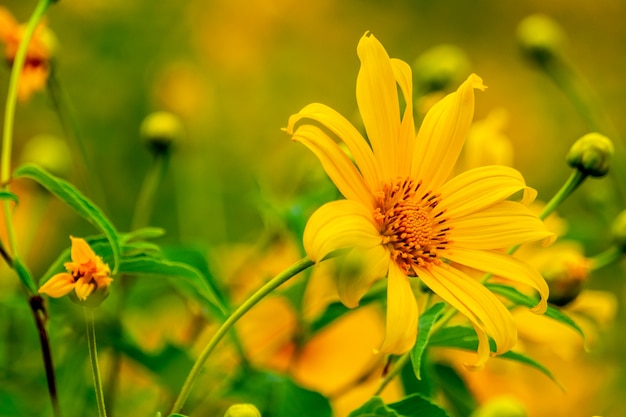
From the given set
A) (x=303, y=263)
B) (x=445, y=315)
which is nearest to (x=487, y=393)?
(x=445, y=315)

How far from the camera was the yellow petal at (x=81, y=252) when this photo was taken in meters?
0.46

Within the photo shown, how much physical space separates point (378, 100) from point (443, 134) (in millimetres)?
44

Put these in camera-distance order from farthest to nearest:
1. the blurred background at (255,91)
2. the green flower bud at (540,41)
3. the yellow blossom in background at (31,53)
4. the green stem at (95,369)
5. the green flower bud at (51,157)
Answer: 1. the blurred background at (255,91)
2. the green flower bud at (540,41)
3. the green flower bud at (51,157)
4. the yellow blossom in background at (31,53)
5. the green stem at (95,369)

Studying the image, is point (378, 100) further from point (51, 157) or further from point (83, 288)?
point (51, 157)

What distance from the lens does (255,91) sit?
1.69 meters

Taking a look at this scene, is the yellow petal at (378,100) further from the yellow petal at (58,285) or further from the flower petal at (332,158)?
the yellow petal at (58,285)

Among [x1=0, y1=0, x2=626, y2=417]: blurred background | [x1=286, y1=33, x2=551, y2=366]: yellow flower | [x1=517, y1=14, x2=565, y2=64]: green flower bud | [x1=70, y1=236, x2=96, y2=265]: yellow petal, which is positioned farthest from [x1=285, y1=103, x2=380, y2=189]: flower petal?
[x1=517, y1=14, x2=565, y2=64]: green flower bud

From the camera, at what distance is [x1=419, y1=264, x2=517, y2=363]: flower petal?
47cm

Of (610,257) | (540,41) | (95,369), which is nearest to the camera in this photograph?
(95,369)

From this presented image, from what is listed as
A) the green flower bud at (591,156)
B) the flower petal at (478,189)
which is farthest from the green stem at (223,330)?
the green flower bud at (591,156)

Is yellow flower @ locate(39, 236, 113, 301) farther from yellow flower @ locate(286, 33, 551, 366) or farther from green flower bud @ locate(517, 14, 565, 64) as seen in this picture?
green flower bud @ locate(517, 14, 565, 64)

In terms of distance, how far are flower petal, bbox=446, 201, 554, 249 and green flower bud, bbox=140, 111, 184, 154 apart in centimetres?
30

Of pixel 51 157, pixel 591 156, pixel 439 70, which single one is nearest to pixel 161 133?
pixel 51 157

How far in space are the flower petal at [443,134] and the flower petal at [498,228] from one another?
0.03 metres
